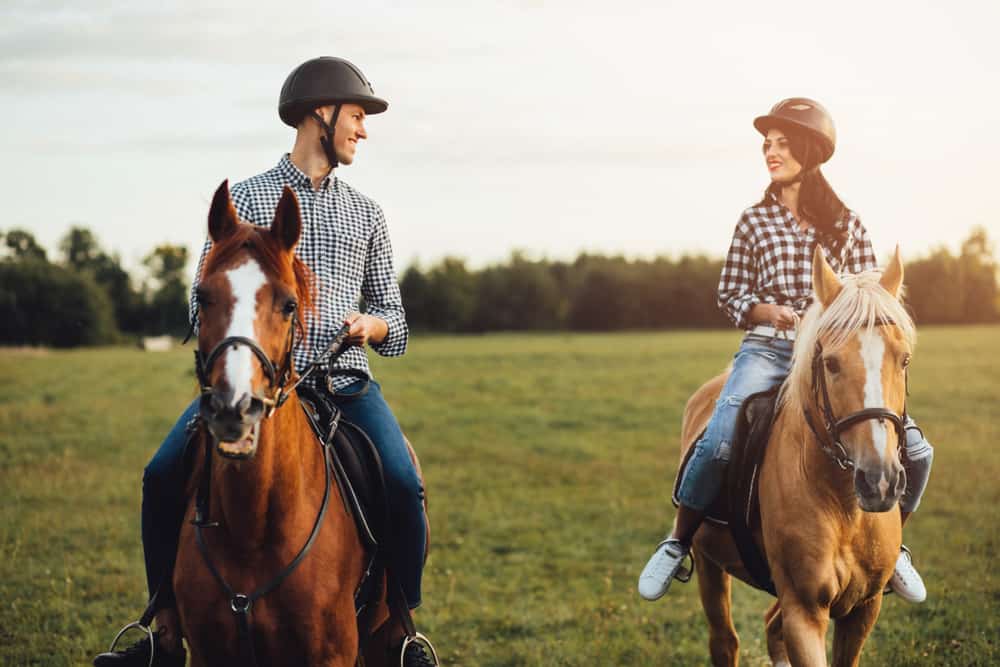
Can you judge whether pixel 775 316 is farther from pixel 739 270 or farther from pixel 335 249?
pixel 335 249

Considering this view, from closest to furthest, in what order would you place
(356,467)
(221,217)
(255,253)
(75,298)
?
(255,253)
(221,217)
(356,467)
(75,298)

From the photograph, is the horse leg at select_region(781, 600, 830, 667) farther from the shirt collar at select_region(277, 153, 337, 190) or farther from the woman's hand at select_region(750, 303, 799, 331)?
the shirt collar at select_region(277, 153, 337, 190)

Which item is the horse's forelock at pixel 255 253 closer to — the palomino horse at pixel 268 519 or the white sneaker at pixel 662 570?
the palomino horse at pixel 268 519

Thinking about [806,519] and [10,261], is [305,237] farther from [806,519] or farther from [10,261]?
[10,261]

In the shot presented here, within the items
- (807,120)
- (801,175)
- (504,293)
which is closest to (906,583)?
(801,175)

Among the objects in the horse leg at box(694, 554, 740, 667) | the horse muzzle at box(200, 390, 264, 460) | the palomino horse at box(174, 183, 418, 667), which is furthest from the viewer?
the horse leg at box(694, 554, 740, 667)

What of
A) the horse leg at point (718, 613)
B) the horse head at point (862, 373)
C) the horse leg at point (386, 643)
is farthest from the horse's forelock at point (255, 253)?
the horse leg at point (718, 613)

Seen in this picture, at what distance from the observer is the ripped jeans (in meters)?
5.09

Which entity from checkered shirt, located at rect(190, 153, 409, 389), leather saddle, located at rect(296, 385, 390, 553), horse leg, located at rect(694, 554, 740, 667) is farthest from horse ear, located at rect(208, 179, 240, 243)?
horse leg, located at rect(694, 554, 740, 667)

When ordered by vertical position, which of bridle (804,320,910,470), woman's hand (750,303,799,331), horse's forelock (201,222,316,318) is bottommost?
bridle (804,320,910,470)

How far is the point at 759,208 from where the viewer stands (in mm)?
5449

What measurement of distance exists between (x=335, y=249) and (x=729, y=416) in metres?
2.35

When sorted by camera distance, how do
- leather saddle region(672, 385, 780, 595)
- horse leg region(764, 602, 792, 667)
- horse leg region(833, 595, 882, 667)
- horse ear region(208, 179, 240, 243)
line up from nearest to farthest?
horse ear region(208, 179, 240, 243), horse leg region(833, 595, 882, 667), leather saddle region(672, 385, 780, 595), horse leg region(764, 602, 792, 667)

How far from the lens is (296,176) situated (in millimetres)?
4531
